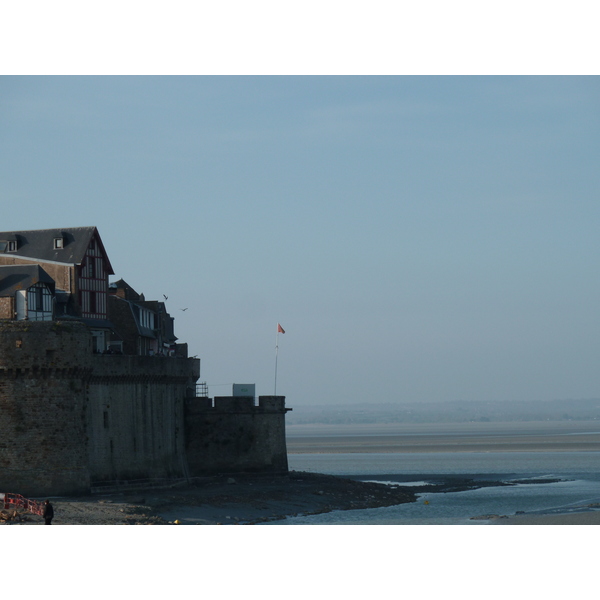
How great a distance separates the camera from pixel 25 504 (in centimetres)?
3803

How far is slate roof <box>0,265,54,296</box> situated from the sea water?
1581 cm

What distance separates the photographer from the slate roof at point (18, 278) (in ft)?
153

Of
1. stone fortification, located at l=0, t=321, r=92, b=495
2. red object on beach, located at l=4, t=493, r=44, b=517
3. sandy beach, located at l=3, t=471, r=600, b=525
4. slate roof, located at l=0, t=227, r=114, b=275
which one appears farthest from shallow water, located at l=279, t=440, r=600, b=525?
slate roof, located at l=0, t=227, r=114, b=275

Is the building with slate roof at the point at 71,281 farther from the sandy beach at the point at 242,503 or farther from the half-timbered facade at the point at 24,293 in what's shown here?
the sandy beach at the point at 242,503

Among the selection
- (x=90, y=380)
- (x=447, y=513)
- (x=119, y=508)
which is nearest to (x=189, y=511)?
(x=119, y=508)

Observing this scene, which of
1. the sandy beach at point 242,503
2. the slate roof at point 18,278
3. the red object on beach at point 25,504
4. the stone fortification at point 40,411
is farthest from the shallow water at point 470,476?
the slate roof at point 18,278

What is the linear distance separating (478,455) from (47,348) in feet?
261

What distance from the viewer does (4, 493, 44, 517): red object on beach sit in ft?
122

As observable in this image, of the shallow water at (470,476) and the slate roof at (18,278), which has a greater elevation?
the slate roof at (18,278)

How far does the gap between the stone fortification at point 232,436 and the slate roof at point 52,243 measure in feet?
34.1

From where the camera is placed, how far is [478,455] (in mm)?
113500

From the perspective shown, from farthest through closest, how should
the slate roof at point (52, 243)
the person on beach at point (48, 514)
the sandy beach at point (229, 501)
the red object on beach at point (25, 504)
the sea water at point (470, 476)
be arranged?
the slate roof at point (52, 243)
the sea water at point (470, 476)
the sandy beach at point (229, 501)
the red object on beach at point (25, 504)
the person on beach at point (48, 514)

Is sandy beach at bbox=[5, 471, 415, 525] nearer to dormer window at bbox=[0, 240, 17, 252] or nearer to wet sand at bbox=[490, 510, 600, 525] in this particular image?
wet sand at bbox=[490, 510, 600, 525]

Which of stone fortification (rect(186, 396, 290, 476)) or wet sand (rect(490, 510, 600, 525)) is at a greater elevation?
stone fortification (rect(186, 396, 290, 476))
